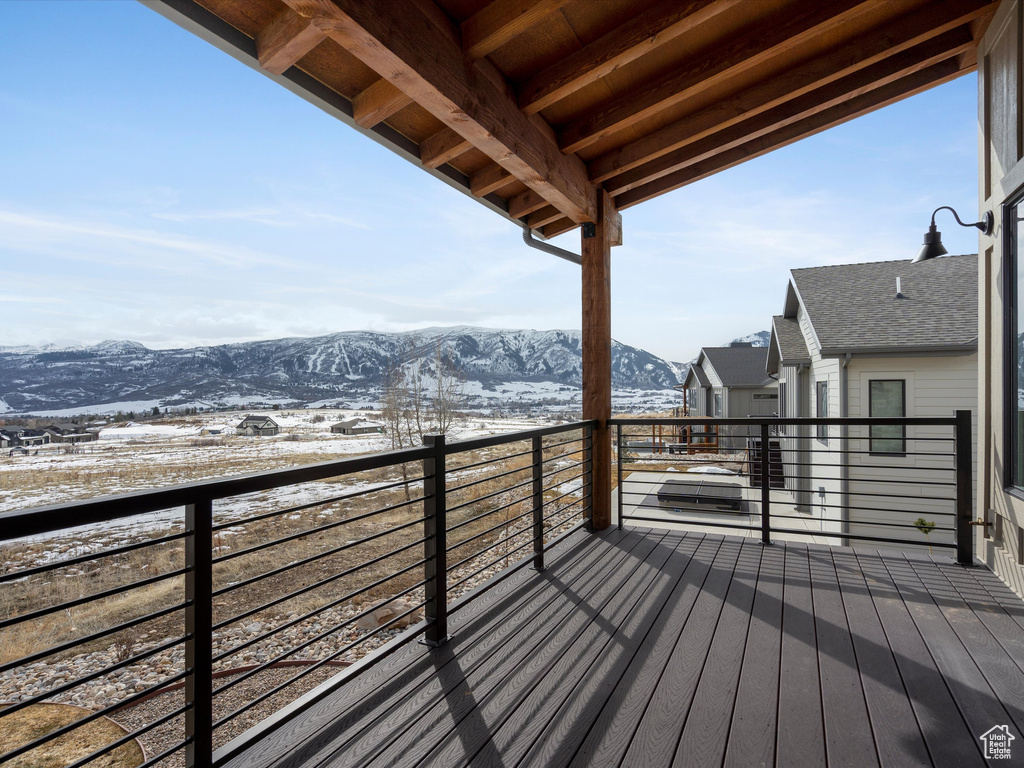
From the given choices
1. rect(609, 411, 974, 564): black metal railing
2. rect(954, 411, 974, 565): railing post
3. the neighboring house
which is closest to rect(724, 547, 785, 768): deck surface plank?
rect(609, 411, 974, 564): black metal railing

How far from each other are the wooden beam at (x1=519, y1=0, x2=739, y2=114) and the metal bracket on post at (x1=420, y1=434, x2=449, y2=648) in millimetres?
1780

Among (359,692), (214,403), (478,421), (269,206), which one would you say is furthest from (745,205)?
(269,206)

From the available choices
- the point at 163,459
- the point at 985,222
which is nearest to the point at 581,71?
the point at 985,222

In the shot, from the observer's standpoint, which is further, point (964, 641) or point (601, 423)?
point (601, 423)

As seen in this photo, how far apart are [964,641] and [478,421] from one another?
1749 cm

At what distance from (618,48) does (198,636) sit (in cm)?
272

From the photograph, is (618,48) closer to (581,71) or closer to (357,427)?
(581,71)

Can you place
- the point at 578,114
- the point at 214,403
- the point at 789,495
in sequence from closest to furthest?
the point at 578,114
the point at 789,495
the point at 214,403

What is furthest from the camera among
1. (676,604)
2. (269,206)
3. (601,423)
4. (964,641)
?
(269,206)

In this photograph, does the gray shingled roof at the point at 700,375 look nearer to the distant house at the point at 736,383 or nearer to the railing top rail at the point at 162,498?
the distant house at the point at 736,383

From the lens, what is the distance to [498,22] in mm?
2064

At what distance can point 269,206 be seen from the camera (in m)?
36.3

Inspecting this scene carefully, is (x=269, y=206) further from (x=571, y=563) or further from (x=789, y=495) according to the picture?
(x=571, y=563)

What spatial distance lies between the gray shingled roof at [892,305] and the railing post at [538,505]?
526cm
